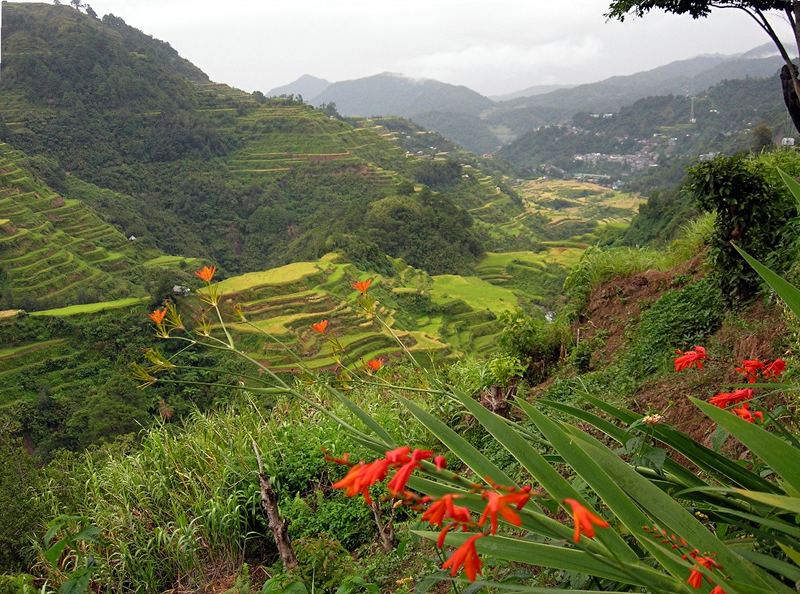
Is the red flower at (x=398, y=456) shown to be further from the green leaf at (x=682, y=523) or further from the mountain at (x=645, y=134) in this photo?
the mountain at (x=645, y=134)

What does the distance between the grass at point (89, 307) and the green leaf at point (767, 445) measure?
24.1m

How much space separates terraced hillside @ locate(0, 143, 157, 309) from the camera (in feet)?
77.4

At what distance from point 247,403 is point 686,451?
2953 mm

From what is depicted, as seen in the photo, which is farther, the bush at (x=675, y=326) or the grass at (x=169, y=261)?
the grass at (x=169, y=261)

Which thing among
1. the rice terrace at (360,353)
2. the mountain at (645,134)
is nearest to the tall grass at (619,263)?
the rice terrace at (360,353)

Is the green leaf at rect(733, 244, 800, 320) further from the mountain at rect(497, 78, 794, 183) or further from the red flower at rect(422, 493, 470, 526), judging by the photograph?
the mountain at rect(497, 78, 794, 183)

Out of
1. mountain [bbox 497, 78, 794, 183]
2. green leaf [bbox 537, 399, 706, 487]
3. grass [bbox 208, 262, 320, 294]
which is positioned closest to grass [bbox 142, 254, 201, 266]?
grass [bbox 208, 262, 320, 294]

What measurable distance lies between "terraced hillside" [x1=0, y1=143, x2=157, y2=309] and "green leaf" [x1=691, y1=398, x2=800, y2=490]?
26859mm

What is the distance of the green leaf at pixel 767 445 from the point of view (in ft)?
2.04

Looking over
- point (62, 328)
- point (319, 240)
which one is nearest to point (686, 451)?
point (62, 328)

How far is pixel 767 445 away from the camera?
0.63 m

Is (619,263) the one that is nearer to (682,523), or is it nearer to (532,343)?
(532,343)

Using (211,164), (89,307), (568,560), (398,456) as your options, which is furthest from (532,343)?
(211,164)

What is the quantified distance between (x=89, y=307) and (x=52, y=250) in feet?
22.3
